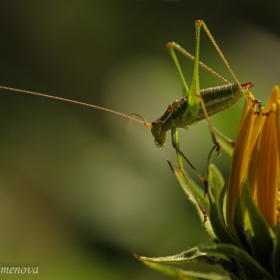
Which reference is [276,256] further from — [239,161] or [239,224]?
[239,161]

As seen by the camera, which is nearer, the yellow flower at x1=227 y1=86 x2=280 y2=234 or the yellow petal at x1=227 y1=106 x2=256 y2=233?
the yellow flower at x1=227 y1=86 x2=280 y2=234

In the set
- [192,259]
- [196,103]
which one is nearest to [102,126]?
[196,103]

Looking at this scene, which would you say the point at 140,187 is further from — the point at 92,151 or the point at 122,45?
the point at 122,45

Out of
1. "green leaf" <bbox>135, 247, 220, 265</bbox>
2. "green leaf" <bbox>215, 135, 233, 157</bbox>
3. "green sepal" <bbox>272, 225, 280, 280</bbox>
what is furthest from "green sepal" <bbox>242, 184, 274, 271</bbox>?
"green leaf" <bbox>215, 135, 233, 157</bbox>

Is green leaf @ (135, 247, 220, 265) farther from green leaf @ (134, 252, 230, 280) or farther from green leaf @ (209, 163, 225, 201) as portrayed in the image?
green leaf @ (209, 163, 225, 201)

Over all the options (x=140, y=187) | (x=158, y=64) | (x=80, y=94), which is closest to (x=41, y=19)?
(x=80, y=94)
